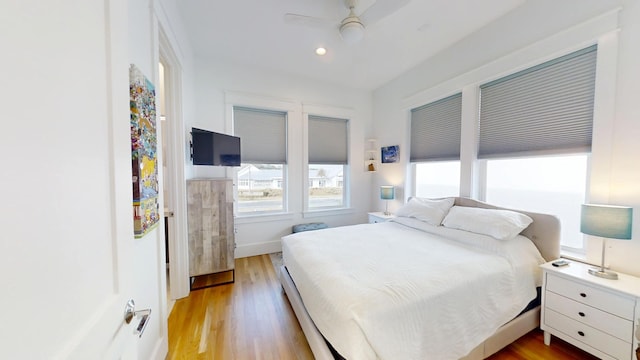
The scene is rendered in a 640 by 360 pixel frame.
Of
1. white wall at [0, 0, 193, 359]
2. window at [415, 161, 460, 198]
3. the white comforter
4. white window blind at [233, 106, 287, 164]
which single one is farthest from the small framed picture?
white wall at [0, 0, 193, 359]

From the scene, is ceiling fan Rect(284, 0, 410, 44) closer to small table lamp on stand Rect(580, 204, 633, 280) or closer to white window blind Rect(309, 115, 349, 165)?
white window blind Rect(309, 115, 349, 165)

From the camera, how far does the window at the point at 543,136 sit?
196 cm

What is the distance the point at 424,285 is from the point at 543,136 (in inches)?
79.0

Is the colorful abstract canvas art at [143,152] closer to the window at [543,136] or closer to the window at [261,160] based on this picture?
the window at [261,160]

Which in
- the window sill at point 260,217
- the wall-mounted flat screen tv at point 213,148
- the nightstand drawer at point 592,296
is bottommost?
the nightstand drawer at point 592,296

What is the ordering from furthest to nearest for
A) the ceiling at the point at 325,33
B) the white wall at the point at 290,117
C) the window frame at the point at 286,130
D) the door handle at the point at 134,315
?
the window frame at the point at 286,130
the white wall at the point at 290,117
the ceiling at the point at 325,33
the door handle at the point at 134,315

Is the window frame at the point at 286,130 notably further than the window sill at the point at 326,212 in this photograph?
No

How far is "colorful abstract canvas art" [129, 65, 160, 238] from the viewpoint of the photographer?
47.6 inches

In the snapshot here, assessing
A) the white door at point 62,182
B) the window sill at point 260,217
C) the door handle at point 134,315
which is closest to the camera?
the white door at point 62,182

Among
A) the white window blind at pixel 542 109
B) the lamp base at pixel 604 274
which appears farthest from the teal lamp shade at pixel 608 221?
the white window blind at pixel 542 109

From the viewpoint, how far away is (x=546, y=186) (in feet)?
7.37

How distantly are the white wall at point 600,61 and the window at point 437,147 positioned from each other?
322 mm

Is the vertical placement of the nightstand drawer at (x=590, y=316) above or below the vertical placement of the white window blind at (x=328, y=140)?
below

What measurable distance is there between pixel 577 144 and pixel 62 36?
3167mm
